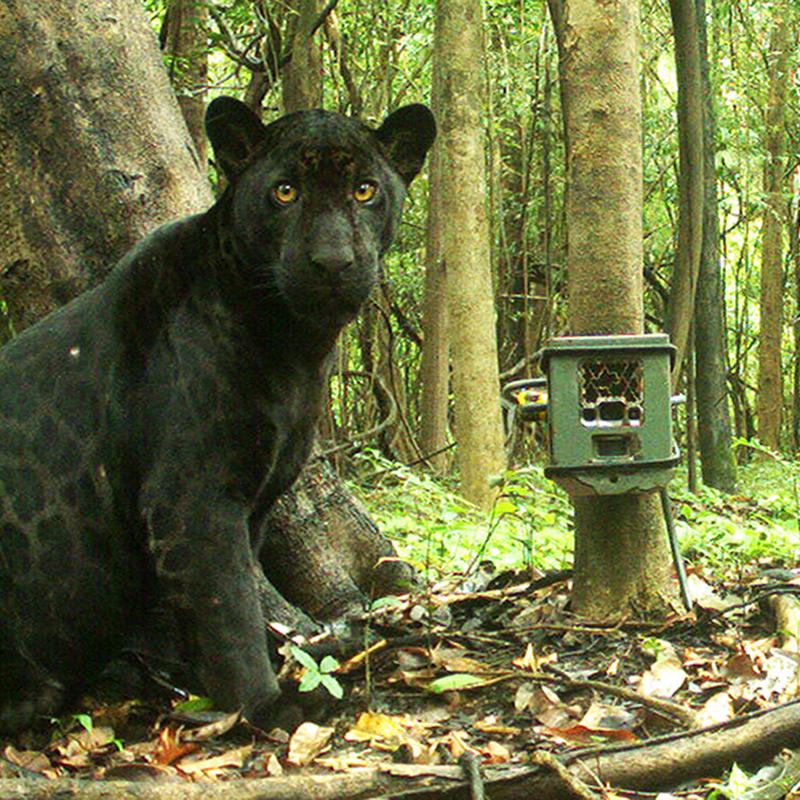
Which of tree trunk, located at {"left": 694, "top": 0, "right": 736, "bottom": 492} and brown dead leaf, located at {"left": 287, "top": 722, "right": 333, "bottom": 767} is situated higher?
tree trunk, located at {"left": 694, "top": 0, "right": 736, "bottom": 492}

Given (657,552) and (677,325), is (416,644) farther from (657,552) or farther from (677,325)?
(677,325)

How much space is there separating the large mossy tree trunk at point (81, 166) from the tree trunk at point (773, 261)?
10908 mm

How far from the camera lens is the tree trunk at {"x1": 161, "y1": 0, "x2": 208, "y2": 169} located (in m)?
7.60

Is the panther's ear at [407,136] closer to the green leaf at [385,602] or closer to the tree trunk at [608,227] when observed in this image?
the tree trunk at [608,227]

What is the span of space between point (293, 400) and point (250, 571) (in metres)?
0.50

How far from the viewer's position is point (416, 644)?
3525 millimetres

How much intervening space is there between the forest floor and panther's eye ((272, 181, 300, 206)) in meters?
1.19

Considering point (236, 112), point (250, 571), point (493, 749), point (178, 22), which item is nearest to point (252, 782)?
point (493, 749)

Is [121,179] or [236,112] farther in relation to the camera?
[121,179]

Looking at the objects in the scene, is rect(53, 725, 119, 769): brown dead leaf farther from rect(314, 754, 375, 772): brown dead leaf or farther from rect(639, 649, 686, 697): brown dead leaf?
rect(639, 649, 686, 697): brown dead leaf

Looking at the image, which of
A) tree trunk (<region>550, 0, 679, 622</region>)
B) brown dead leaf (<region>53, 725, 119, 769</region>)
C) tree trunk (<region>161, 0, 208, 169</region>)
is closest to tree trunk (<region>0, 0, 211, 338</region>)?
tree trunk (<region>550, 0, 679, 622</region>)

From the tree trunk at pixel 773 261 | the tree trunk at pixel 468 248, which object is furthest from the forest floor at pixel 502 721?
the tree trunk at pixel 773 261

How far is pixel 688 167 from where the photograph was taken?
155 inches

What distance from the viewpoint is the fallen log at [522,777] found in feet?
7.63
